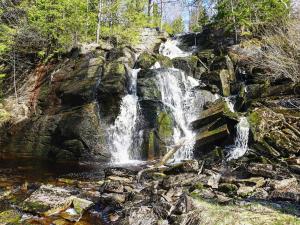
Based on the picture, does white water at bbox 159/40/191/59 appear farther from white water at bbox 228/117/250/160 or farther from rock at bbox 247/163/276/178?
rock at bbox 247/163/276/178

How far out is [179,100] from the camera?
817 inches

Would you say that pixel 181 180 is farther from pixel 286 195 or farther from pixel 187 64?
pixel 187 64

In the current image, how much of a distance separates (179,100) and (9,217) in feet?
44.0

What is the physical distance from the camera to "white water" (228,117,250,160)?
16062mm

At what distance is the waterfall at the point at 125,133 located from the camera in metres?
19.0

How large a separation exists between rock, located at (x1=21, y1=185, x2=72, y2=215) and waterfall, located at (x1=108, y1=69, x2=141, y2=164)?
7752mm

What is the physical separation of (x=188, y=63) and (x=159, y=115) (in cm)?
652

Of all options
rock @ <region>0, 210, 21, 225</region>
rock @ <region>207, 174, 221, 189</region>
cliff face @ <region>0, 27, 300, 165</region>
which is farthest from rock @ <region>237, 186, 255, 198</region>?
rock @ <region>0, 210, 21, 225</region>

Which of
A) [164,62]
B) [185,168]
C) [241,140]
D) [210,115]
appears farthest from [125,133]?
[185,168]

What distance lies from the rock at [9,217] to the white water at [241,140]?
995 centimetres

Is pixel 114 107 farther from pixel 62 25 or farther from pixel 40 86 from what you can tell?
pixel 62 25

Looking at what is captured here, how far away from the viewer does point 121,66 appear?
21000 mm

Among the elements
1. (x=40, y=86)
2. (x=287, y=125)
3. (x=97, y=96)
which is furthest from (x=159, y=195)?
(x=40, y=86)

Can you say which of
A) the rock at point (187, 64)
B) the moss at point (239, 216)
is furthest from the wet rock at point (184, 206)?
the rock at point (187, 64)
